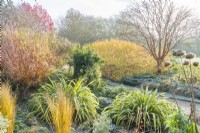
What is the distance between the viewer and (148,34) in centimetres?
1395

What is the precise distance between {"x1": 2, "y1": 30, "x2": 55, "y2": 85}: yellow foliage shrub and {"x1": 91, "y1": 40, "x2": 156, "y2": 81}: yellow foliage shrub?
16.3ft

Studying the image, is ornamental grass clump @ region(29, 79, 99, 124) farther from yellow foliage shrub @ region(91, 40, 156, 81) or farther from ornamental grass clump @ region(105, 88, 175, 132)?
yellow foliage shrub @ region(91, 40, 156, 81)

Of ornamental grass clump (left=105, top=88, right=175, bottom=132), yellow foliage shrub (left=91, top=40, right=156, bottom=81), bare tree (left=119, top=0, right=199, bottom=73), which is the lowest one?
ornamental grass clump (left=105, top=88, right=175, bottom=132)

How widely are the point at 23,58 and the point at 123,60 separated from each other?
20.8 ft

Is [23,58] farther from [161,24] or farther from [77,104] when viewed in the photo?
[161,24]

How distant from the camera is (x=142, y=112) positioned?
520 centimetres

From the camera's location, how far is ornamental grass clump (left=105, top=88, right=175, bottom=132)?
16.9 ft

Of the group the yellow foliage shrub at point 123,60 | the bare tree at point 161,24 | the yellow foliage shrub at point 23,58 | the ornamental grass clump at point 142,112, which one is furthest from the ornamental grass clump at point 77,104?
the bare tree at point 161,24

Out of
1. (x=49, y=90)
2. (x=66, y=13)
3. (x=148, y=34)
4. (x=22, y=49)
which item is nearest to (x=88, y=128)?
(x=49, y=90)

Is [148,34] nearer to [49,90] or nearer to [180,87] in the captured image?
[180,87]

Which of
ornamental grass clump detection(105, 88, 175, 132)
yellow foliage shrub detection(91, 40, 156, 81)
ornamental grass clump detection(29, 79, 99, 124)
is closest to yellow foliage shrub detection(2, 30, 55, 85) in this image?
ornamental grass clump detection(29, 79, 99, 124)

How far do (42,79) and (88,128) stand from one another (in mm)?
2627

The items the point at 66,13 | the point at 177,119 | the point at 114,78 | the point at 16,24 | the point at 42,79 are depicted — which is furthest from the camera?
the point at 66,13

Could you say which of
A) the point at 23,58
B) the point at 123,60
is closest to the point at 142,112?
the point at 23,58
